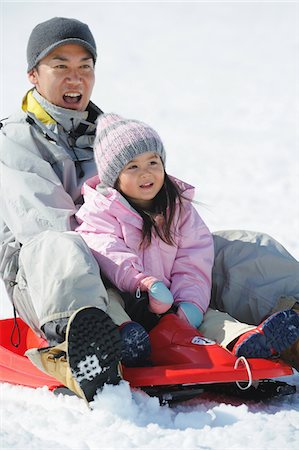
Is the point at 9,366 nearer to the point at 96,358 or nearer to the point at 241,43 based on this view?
the point at 96,358

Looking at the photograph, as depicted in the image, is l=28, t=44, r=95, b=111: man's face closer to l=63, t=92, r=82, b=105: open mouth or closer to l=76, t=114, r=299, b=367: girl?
l=63, t=92, r=82, b=105: open mouth

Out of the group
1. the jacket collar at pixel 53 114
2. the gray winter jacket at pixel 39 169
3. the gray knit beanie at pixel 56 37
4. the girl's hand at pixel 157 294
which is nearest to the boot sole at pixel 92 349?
the girl's hand at pixel 157 294

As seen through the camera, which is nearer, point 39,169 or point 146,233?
point 146,233

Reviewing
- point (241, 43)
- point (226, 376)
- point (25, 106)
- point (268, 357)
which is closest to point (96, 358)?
point (226, 376)

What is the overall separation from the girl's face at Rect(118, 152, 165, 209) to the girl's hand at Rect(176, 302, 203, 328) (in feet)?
1.51

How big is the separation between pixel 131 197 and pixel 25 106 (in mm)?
841

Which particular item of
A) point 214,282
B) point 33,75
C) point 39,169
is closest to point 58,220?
point 39,169

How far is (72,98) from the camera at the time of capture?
337 cm

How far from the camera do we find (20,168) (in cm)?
305

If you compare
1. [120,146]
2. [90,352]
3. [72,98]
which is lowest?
[90,352]

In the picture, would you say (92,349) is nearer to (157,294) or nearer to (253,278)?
(157,294)

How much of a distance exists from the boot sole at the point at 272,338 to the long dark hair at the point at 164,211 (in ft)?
1.97

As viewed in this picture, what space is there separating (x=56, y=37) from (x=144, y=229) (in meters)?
1.01

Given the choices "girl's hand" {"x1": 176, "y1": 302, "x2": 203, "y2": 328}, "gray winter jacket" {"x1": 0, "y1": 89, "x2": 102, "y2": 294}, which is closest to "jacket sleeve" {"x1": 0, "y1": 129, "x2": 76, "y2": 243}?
"gray winter jacket" {"x1": 0, "y1": 89, "x2": 102, "y2": 294}
